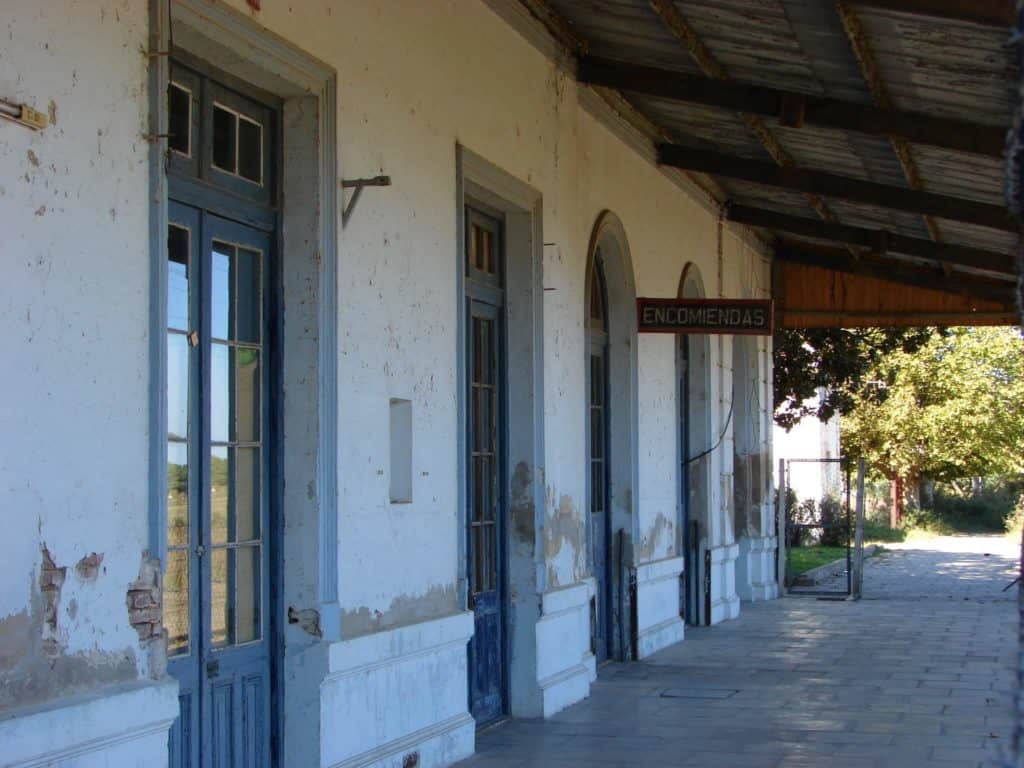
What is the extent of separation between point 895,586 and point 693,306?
9.89m

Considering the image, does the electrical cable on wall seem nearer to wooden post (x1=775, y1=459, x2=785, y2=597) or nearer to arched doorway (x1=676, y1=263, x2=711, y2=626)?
arched doorway (x1=676, y1=263, x2=711, y2=626)

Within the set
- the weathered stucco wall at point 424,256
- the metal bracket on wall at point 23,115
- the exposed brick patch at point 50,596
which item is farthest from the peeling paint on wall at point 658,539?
the metal bracket on wall at point 23,115

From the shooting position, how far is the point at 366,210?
664 cm

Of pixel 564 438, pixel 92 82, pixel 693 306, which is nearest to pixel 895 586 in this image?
pixel 693 306

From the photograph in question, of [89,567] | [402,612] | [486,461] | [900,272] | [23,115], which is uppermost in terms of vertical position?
[900,272]

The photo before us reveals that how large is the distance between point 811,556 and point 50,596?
22.8m

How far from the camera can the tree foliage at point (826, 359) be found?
2155cm

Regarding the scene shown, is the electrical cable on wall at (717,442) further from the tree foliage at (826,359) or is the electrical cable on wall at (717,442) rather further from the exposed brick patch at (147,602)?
the exposed brick patch at (147,602)

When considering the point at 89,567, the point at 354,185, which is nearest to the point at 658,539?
the point at 354,185

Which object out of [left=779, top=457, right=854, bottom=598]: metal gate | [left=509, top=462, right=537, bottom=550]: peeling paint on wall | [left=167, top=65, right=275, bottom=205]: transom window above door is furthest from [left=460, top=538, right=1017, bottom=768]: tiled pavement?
[left=167, top=65, right=275, bottom=205]: transom window above door

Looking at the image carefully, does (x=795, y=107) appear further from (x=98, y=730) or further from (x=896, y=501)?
(x=896, y=501)

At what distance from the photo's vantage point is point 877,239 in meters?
14.9

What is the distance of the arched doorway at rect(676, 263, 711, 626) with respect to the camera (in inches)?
573

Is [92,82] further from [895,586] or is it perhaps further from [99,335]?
[895,586]
